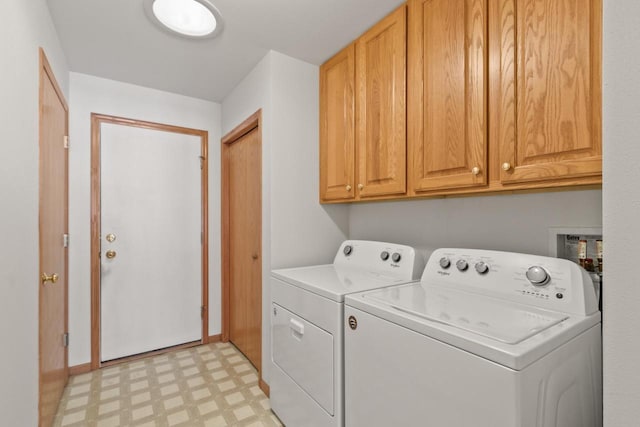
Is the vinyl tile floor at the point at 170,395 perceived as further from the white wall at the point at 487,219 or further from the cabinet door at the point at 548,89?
the cabinet door at the point at 548,89

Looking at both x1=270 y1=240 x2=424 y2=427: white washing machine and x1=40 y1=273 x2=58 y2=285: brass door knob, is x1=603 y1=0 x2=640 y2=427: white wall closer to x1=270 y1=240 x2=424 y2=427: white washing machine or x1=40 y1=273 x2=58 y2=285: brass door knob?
x1=270 y1=240 x2=424 y2=427: white washing machine

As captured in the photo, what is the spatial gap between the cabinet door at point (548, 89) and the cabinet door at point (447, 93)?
78mm

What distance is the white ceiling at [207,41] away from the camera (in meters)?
1.62

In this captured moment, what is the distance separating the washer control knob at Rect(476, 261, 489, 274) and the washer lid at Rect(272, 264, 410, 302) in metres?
0.37

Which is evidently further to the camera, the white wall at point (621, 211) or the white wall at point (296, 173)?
the white wall at point (296, 173)

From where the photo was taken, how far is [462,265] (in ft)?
4.44

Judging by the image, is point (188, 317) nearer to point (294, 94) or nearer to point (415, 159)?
point (294, 94)

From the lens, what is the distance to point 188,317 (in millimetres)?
2779

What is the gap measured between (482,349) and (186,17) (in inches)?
88.7

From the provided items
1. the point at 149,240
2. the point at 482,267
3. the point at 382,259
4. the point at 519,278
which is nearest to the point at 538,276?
the point at 519,278

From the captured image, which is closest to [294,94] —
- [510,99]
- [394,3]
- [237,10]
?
[237,10]

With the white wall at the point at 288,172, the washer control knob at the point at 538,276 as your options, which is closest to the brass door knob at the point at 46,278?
the white wall at the point at 288,172

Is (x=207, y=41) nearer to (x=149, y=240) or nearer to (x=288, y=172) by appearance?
(x=288, y=172)

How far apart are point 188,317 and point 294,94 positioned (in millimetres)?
2168
